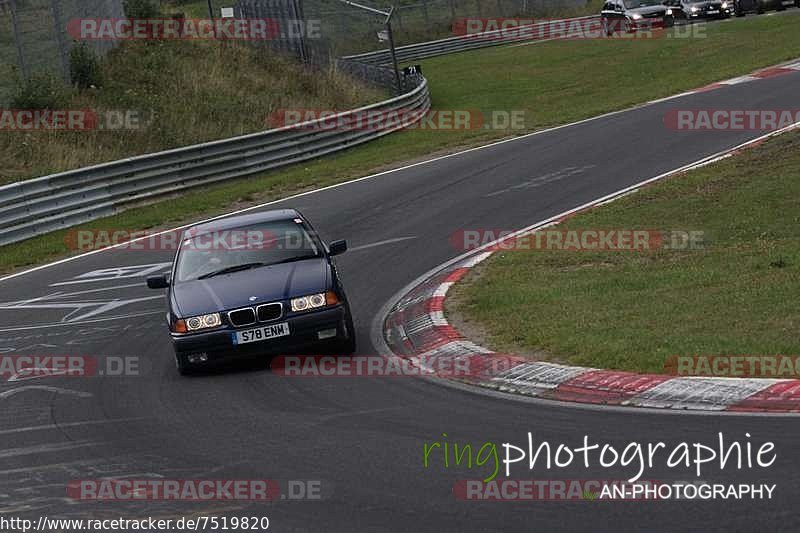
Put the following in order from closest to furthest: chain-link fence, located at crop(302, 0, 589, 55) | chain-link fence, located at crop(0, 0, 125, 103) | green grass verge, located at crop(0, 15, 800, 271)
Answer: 1. green grass verge, located at crop(0, 15, 800, 271)
2. chain-link fence, located at crop(0, 0, 125, 103)
3. chain-link fence, located at crop(302, 0, 589, 55)

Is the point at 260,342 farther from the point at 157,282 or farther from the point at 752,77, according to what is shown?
the point at 752,77

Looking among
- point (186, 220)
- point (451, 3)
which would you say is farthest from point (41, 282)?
point (451, 3)

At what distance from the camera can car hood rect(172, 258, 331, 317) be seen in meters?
11.2

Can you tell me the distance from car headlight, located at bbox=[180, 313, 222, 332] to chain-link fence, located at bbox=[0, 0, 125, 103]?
17.6m

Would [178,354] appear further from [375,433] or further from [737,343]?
[737,343]

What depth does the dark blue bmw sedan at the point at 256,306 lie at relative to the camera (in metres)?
11.0

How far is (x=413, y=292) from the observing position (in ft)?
46.4
